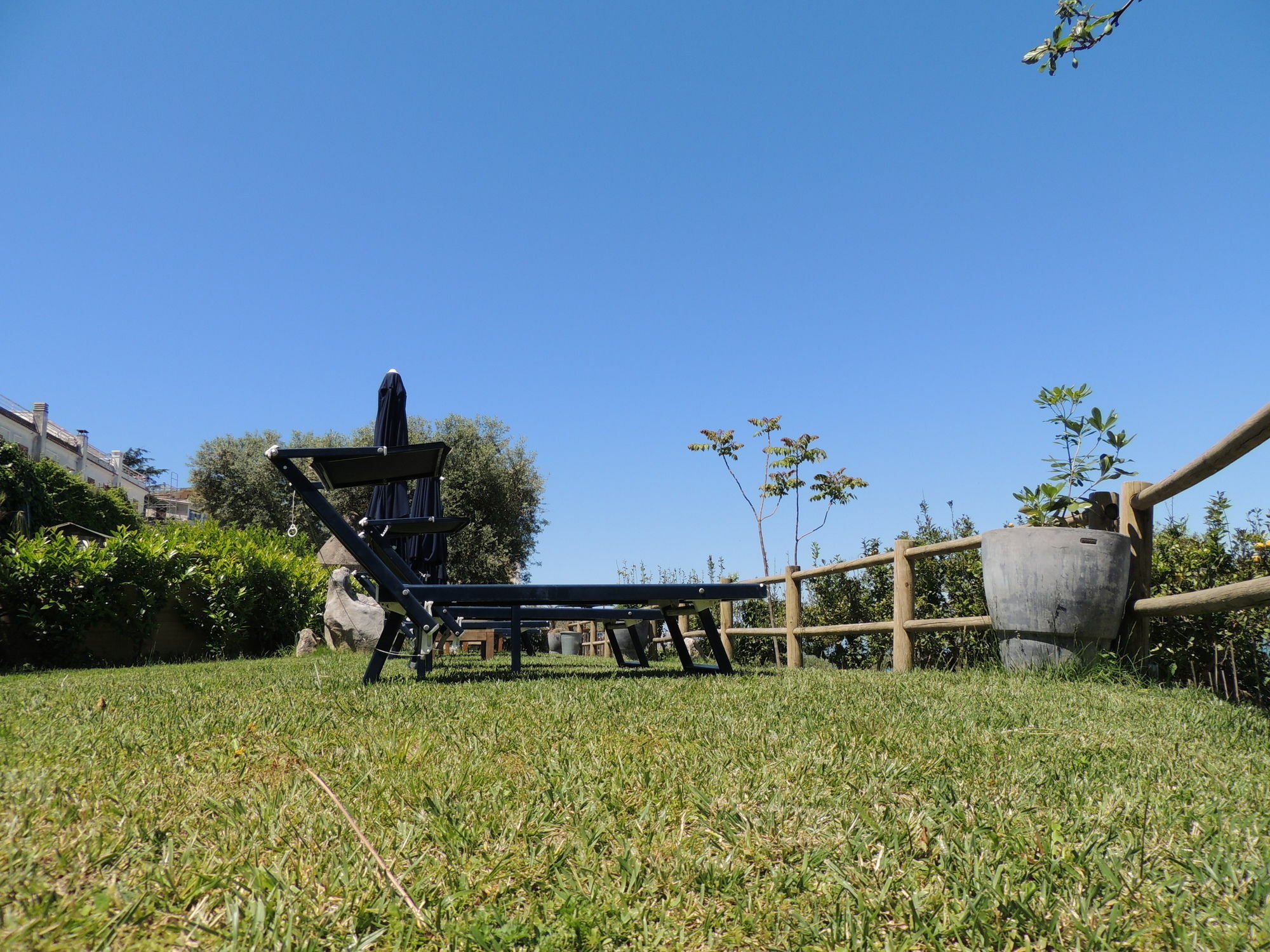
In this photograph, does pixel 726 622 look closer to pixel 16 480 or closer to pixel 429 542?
pixel 429 542

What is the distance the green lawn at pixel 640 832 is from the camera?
4.49 feet

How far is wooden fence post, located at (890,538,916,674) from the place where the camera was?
609 cm

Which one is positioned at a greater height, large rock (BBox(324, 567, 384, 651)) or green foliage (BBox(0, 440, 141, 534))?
green foliage (BBox(0, 440, 141, 534))

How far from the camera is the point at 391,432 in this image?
23.5 feet

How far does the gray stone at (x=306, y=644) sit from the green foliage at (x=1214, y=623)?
10458 millimetres

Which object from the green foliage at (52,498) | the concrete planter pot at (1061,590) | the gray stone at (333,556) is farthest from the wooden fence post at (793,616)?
the green foliage at (52,498)

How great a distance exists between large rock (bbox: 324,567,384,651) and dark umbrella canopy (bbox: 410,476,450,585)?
383 cm

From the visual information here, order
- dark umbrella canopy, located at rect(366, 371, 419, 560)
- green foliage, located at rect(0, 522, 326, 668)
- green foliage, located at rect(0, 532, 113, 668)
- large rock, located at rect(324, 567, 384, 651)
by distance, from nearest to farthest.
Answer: dark umbrella canopy, located at rect(366, 371, 419, 560), green foliage, located at rect(0, 532, 113, 668), green foliage, located at rect(0, 522, 326, 668), large rock, located at rect(324, 567, 384, 651)

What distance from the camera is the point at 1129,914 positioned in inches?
56.2

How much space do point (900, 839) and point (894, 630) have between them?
15.5 ft

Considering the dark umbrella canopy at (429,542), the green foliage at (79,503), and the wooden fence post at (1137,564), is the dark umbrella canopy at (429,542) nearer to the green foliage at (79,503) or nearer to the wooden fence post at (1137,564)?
the wooden fence post at (1137,564)

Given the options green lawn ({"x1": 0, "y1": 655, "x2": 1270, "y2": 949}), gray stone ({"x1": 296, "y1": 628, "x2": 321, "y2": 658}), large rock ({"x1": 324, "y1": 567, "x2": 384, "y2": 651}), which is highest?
large rock ({"x1": 324, "y1": 567, "x2": 384, "y2": 651})

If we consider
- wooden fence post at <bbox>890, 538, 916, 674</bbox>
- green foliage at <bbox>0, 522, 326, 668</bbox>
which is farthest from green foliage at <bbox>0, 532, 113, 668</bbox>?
wooden fence post at <bbox>890, 538, 916, 674</bbox>

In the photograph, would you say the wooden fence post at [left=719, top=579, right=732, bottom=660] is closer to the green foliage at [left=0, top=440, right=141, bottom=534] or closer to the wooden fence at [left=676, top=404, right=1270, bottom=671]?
the wooden fence at [left=676, top=404, right=1270, bottom=671]
